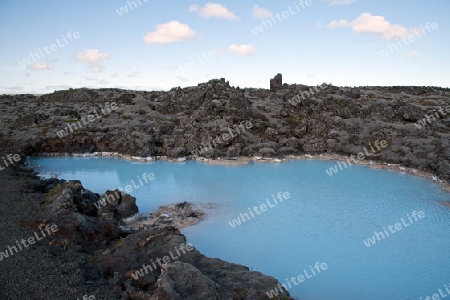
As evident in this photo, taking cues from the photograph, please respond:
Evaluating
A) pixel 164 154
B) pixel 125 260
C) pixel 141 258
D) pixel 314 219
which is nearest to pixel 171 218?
pixel 141 258

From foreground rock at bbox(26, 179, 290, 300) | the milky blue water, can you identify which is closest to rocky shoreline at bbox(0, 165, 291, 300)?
foreground rock at bbox(26, 179, 290, 300)

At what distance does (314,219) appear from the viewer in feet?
83.4

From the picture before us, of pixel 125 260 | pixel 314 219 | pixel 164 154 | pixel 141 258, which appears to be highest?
pixel 164 154

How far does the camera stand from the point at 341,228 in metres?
23.9

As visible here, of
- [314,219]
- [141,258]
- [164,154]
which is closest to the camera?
[141,258]

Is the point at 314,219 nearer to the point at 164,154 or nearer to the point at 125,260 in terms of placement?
the point at 125,260

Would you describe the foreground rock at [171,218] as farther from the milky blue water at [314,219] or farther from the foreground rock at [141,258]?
the milky blue water at [314,219]

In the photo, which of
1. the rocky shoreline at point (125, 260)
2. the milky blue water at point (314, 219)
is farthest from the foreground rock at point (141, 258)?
the milky blue water at point (314, 219)

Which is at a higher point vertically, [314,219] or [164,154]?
[164,154]

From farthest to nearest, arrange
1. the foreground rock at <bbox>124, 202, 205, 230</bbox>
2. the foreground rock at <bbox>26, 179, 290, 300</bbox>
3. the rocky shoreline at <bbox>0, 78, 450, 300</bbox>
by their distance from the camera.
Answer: the foreground rock at <bbox>124, 202, 205, 230</bbox> < the rocky shoreline at <bbox>0, 78, 450, 300</bbox> < the foreground rock at <bbox>26, 179, 290, 300</bbox>

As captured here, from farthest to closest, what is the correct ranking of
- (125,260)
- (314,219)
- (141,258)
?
(314,219), (141,258), (125,260)

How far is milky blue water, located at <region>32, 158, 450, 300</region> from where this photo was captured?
18.1 metres

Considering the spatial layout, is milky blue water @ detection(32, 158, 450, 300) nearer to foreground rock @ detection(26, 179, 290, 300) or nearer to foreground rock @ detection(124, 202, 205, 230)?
foreground rock @ detection(124, 202, 205, 230)

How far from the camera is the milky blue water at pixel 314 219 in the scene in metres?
18.1
